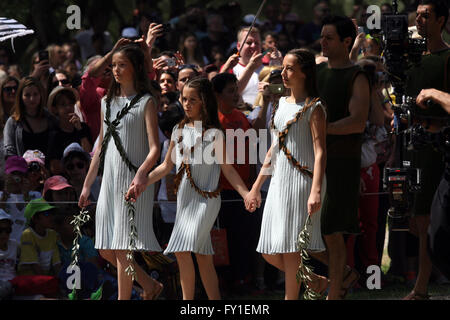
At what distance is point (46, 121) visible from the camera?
1072 cm

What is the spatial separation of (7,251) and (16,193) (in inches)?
25.1

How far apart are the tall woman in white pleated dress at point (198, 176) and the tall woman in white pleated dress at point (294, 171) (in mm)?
378

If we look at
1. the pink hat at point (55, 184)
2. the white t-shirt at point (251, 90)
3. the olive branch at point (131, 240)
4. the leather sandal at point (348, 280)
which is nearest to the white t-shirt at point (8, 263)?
the pink hat at point (55, 184)

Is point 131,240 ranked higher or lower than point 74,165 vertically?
lower

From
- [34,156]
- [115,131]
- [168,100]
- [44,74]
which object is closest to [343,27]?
[115,131]

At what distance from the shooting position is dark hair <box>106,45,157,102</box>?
27.9 feet

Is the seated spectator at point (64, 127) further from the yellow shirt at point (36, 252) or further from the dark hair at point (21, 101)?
the yellow shirt at point (36, 252)

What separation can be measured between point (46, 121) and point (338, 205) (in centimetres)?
363

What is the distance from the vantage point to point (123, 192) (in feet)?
27.7

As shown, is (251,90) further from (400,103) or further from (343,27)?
(400,103)

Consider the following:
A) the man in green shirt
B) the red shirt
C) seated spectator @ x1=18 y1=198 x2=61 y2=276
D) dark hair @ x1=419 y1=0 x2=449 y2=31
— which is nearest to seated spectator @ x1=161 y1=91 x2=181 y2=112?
the red shirt

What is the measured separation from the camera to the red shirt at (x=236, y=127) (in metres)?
9.58
